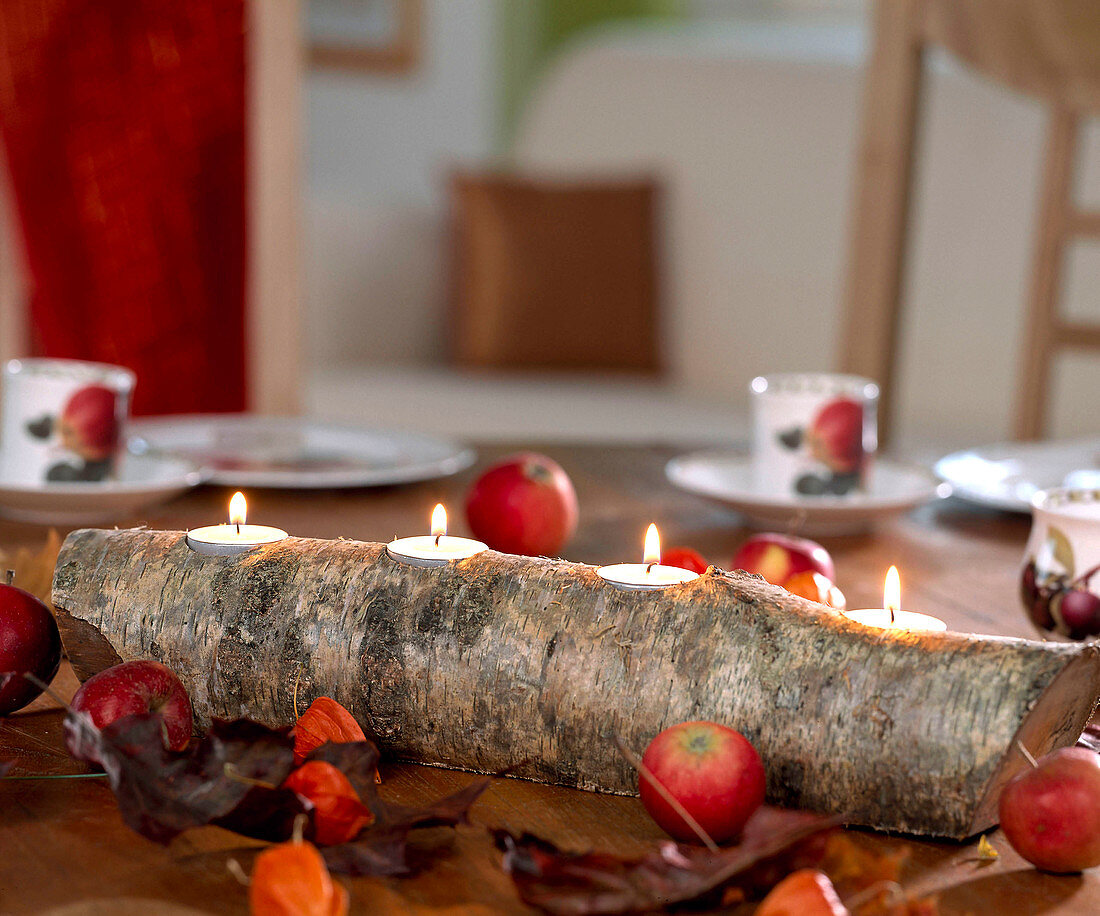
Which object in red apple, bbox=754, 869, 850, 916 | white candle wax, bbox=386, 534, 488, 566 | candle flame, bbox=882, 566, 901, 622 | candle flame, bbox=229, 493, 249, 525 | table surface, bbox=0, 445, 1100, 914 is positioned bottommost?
table surface, bbox=0, 445, 1100, 914

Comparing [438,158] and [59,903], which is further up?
[438,158]

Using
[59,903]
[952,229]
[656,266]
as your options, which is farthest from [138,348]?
[59,903]

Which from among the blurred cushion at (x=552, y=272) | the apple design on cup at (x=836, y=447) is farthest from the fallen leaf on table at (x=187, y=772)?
the blurred cushion at (x=552, y=272)

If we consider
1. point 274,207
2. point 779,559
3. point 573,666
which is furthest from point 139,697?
point 274,207

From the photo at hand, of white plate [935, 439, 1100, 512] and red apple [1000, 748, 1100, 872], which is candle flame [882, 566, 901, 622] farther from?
white plate [935, 439, 1100, 512]

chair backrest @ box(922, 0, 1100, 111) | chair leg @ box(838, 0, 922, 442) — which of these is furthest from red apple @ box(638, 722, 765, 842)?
chair backrest @ box(922, 0, 1100, 111)

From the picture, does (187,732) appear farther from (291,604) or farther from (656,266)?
(656,266)

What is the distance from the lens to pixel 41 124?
2.14 meters

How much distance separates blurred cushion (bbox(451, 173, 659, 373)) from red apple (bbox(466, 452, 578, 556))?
180cm

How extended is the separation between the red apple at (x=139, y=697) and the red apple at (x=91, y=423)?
0.57 metres

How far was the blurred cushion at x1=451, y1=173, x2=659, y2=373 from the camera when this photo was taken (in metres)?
2.81

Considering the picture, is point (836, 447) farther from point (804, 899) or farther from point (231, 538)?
point (804, 899)

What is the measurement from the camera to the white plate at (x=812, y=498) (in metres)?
1.12

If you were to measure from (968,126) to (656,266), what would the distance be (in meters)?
0.72
